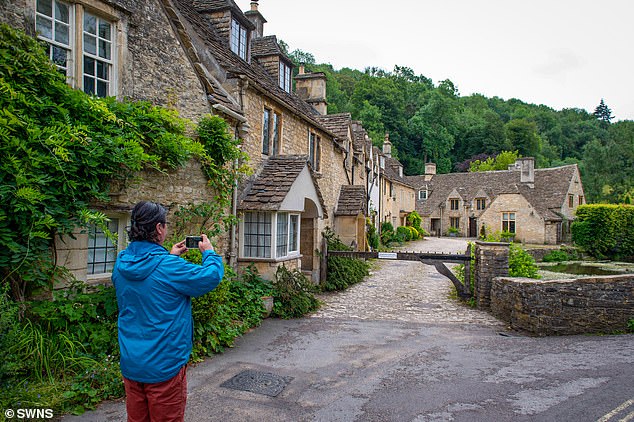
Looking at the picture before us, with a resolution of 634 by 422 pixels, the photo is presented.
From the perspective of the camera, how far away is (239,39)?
46.4 ft

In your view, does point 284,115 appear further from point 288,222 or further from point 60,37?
point 60,37

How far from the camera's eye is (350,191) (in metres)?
20.5

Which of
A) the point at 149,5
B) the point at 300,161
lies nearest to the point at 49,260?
the point at 149,5

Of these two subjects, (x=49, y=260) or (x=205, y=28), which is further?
(x=205, y=28)

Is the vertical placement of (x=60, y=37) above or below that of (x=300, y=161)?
above

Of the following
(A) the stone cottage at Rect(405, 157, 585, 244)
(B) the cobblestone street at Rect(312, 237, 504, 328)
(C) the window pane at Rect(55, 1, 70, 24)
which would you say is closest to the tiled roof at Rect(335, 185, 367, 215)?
(B) the cobblestone street at Rect(312, 237, 504, 328)

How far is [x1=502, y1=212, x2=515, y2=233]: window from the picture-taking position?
40.4 metres

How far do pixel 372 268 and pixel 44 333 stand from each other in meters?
17.7

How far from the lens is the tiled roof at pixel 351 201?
19.1 meters

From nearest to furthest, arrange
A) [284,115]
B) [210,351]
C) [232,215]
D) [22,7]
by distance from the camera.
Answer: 1. [22,7]
2. [210,351]
3. [232,215]
4. [284,115]

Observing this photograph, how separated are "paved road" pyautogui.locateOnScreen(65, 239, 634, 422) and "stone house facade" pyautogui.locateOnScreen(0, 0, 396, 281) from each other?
2561 millimetres

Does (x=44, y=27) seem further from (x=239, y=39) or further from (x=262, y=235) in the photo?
(x=239, y=39)

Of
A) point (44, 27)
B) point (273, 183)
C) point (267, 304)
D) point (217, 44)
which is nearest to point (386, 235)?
point (273, 183)

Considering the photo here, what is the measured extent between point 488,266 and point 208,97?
8853mm
